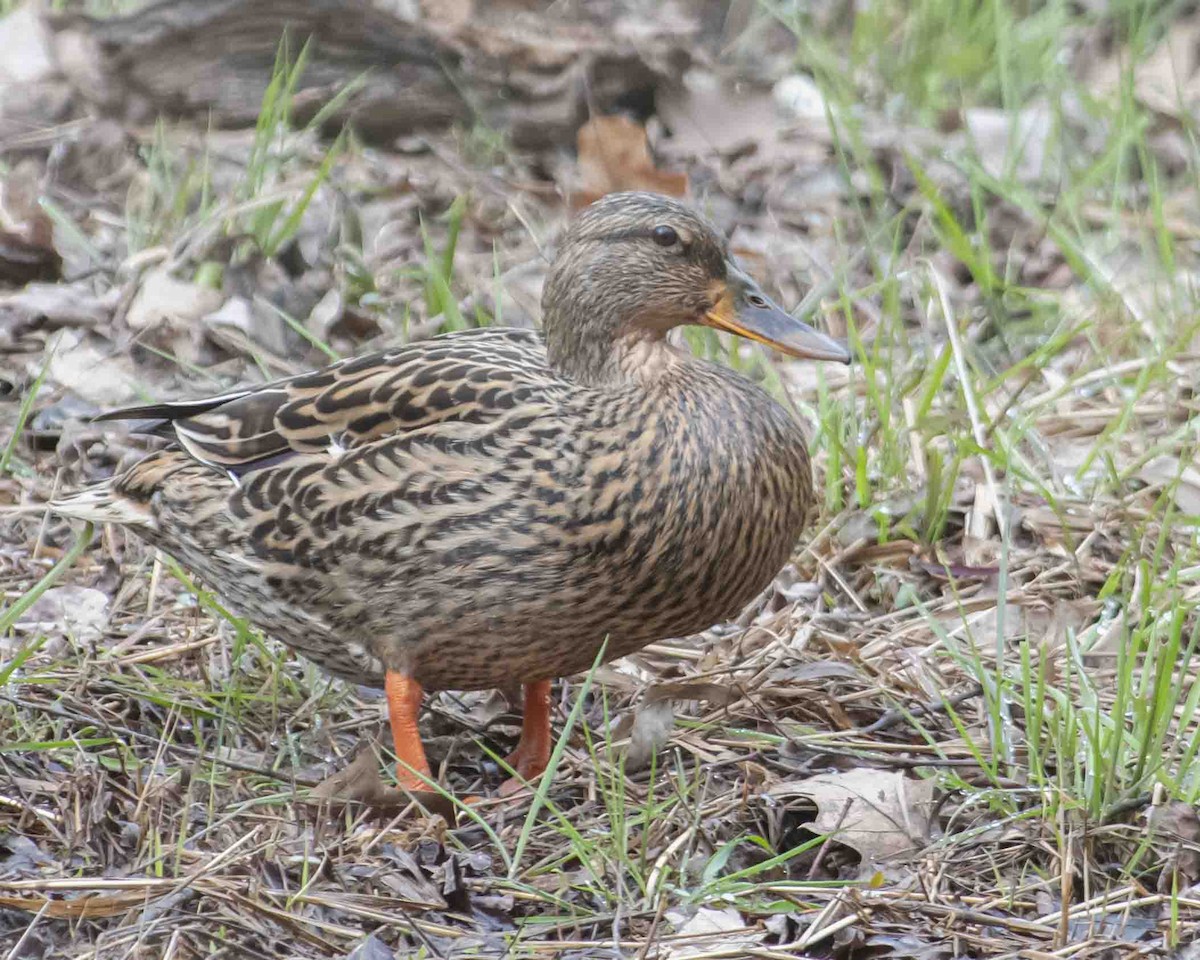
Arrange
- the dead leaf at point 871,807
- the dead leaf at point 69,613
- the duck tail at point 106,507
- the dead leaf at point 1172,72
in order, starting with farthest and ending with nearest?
the dead leaf at point 1172,72 < the dead leaf at point 69,613 < the duck tail at point 106,507 < the dead leaf at point 871,807

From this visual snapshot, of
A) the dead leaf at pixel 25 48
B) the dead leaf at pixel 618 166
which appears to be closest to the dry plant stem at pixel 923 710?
the dead leaf at pixel 618 166

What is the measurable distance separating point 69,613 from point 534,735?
1.24 metres

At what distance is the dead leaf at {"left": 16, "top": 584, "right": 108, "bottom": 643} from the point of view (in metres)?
4.45

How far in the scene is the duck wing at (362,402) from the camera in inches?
155

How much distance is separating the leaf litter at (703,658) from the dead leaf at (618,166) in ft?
0.06

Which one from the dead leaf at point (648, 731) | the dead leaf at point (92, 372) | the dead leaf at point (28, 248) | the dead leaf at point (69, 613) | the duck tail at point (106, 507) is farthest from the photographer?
the dead leaf at point (28, 248)

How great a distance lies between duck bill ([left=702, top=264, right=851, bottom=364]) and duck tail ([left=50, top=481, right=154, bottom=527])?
54.3 inches

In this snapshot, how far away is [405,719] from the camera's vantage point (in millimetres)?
3932

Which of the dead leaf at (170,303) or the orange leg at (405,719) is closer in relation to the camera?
the orange leg at (405,719)

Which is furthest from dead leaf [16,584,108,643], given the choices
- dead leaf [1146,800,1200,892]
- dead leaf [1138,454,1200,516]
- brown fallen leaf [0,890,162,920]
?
dead leaf [1138,454,1200,516]

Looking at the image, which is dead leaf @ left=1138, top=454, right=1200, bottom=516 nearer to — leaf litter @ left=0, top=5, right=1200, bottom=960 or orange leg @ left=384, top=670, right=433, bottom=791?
leaf litter @ left=0, top=5, right=1200, bottom=960

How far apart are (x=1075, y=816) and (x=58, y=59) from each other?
5.17m

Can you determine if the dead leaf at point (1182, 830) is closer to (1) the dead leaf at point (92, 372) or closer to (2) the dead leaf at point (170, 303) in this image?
(1) the dead leaf at point (92, 372)

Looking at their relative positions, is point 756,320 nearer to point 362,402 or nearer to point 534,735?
point 362,402
